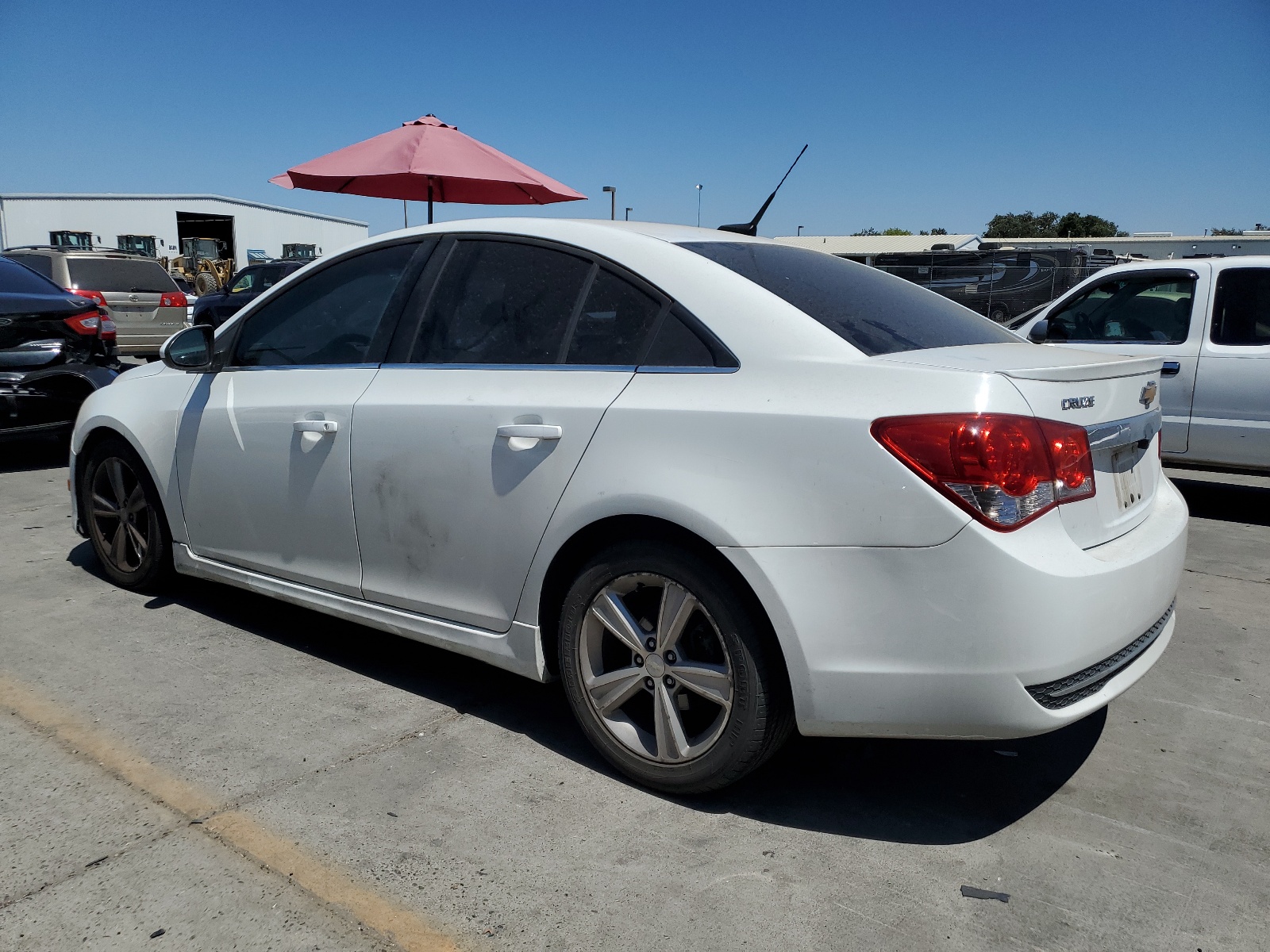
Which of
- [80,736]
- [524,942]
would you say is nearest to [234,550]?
[80,736]

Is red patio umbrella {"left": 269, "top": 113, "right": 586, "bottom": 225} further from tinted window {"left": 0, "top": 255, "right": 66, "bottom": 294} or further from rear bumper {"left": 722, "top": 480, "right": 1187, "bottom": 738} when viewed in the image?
rear bumper {"left": 722, "top": 480, "right": 1187, "bottom": 738}

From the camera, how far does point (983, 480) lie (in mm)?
2314

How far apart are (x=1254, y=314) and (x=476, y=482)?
5790 mm

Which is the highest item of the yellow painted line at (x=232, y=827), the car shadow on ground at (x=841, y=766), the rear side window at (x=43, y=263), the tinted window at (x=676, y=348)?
the rear side window at (x=43, y=263)

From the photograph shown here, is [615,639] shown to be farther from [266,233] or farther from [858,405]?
[266,233]

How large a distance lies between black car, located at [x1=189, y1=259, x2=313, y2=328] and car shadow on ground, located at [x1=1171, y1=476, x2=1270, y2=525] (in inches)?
527

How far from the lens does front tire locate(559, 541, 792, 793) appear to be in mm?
2578

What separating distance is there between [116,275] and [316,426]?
1386cm

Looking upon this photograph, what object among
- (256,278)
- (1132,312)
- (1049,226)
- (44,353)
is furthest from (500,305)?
(1049,226)

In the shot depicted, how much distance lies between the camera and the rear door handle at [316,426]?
3460mm

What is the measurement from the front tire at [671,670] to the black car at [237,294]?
48.9 ft

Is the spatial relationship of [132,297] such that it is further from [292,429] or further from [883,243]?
[883,243]

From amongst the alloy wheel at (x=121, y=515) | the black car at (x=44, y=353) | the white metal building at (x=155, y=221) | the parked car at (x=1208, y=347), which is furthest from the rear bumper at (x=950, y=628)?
the white metal building at (x=155, y=221)

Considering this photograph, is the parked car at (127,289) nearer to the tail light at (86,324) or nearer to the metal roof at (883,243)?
the tail light at (86,324)
